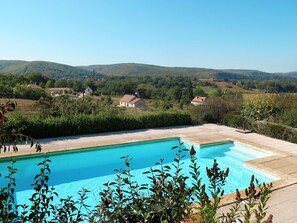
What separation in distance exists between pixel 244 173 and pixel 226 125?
21.4 ft

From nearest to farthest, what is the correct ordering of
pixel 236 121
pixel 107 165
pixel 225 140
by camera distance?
pixel 107 165 → pixel 225 140 → pixel 236 121

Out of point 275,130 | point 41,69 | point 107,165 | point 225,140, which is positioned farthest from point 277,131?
point 41,69

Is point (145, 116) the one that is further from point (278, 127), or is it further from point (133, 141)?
point (278, 127)

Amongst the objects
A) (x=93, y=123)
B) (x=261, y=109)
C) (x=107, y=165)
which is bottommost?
(x=107, y=165)

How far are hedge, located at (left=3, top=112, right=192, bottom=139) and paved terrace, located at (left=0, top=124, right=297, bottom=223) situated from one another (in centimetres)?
46

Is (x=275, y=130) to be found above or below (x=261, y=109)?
below

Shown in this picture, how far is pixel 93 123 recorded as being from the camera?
11.5 meters

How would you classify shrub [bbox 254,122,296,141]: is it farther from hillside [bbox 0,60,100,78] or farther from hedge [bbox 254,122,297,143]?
hillside [bbox 0,60,100,78]

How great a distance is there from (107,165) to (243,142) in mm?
5779

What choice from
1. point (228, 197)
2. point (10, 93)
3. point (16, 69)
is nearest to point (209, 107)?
point (228, 197)

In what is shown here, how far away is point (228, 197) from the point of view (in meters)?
5.32

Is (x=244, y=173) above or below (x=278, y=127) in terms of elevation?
below

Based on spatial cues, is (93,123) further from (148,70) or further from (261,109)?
(148,70)

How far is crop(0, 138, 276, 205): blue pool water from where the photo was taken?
23.2 ft
